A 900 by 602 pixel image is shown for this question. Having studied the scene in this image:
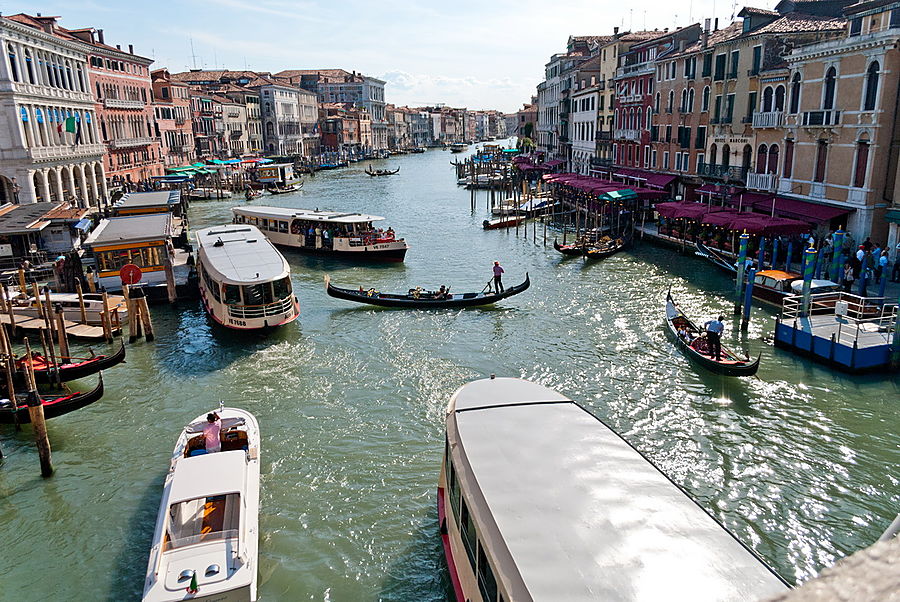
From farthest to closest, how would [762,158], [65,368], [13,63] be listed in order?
[13,63], [762,158], [65,368]

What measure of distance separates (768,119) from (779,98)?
0.92 m

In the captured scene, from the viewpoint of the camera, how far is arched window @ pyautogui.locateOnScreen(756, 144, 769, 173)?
28438 millimetres

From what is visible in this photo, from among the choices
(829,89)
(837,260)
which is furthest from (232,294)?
(829,89)

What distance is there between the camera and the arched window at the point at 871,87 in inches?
862

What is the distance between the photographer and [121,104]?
166ft

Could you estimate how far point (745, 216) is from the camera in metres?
25.9

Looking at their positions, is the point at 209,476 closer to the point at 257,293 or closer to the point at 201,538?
the point at 201,538

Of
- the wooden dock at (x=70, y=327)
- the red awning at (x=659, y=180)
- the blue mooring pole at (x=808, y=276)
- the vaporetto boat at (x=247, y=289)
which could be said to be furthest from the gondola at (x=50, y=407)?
the red awning at (x=659, y=180)

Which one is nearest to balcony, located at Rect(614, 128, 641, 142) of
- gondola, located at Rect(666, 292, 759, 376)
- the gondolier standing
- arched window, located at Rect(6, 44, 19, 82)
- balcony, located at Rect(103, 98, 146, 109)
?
gondola, located at Rect(666, 292, 759, 376)

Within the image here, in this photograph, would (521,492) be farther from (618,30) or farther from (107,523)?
(618,30)

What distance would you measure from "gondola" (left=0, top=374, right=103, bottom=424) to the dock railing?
55.7 feet

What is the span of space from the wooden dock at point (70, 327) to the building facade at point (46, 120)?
19.3 m

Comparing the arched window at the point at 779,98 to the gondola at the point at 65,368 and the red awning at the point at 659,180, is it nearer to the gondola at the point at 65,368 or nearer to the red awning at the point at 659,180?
the red awning at the point at 659,180

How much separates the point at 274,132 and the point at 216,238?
76.2 m
